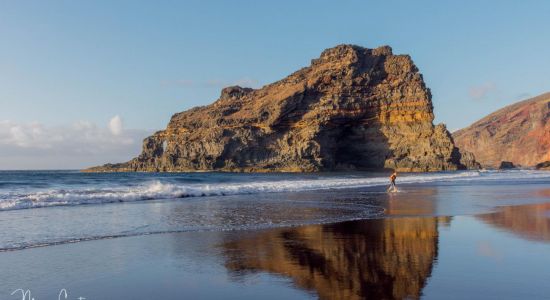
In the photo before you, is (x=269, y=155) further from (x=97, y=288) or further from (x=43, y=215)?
(x=97, y=288)

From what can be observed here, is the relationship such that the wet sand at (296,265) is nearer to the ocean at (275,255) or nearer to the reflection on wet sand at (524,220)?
the ocean at (275,255)

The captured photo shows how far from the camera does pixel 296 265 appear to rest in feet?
26.8

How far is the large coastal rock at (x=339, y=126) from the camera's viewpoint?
105 metres

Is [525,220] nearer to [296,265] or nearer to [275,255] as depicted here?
[275,255]

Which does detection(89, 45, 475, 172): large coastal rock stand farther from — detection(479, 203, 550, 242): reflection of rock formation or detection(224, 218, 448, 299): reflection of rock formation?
detection(224, 218, 448, 299): reflection of rock formation

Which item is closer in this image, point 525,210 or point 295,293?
point 295,293

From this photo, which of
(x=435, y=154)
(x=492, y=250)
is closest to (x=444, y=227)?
(x=492, y=250)

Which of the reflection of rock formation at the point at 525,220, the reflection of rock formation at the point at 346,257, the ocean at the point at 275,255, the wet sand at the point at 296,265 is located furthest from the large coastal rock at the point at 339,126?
the wet sand at the point at 296,265

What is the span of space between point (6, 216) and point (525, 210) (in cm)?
1903

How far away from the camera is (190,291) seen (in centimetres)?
658

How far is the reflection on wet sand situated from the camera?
11828mm

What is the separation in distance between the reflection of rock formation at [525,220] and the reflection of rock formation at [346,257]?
2201 mm

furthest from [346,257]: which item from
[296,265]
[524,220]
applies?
[524,220]

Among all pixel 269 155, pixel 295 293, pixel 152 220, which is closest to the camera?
pixel 295 293
